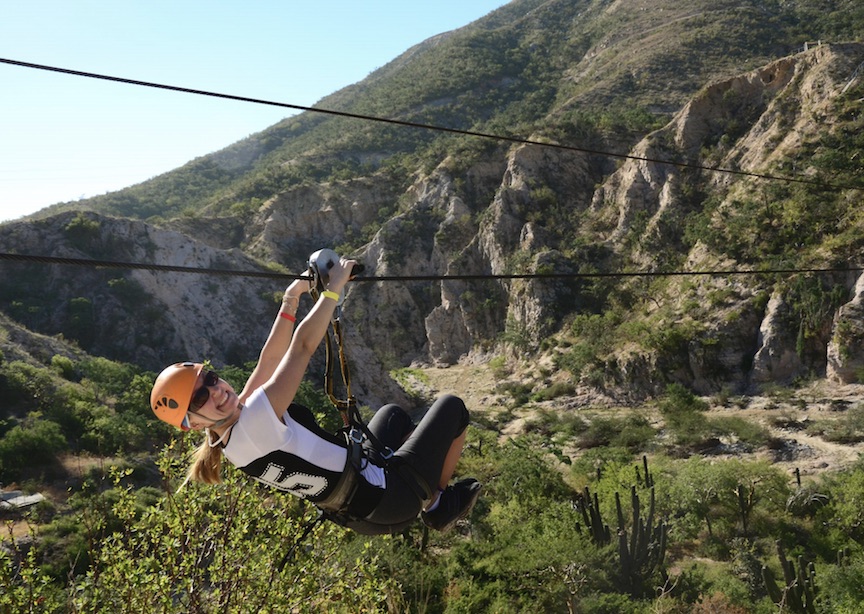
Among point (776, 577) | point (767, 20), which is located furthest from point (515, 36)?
point (776, 577)

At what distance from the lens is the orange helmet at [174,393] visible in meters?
2.69

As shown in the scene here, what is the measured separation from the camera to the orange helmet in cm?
269

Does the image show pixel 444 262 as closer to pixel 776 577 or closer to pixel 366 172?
pixel 366 172

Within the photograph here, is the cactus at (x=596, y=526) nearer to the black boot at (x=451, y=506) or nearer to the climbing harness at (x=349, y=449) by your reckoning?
the black boot at (x=451, y=506)

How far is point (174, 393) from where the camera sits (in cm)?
269

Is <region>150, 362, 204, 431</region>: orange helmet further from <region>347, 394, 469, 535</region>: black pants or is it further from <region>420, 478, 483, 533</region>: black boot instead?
<region>420, 478, 483, 533</region>: black boot

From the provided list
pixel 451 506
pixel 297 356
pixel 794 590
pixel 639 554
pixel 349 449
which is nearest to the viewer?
pixel 297 356

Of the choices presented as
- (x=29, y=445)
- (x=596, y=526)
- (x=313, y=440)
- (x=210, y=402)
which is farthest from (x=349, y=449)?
(x=29, y=445)

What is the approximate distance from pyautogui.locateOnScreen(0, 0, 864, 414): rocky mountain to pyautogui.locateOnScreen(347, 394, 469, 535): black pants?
31.8ft

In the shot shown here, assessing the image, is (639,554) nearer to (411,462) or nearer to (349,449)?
(411,462)


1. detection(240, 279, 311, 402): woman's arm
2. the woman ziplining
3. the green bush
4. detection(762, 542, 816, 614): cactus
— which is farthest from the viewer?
the green bush

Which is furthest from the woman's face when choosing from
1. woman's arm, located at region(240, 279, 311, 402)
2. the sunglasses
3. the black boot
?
the black boot

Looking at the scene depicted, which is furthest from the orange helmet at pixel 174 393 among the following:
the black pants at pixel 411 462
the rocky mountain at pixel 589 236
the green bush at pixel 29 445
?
the green bush at pixel 29 445

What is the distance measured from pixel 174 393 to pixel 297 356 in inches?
23.4
